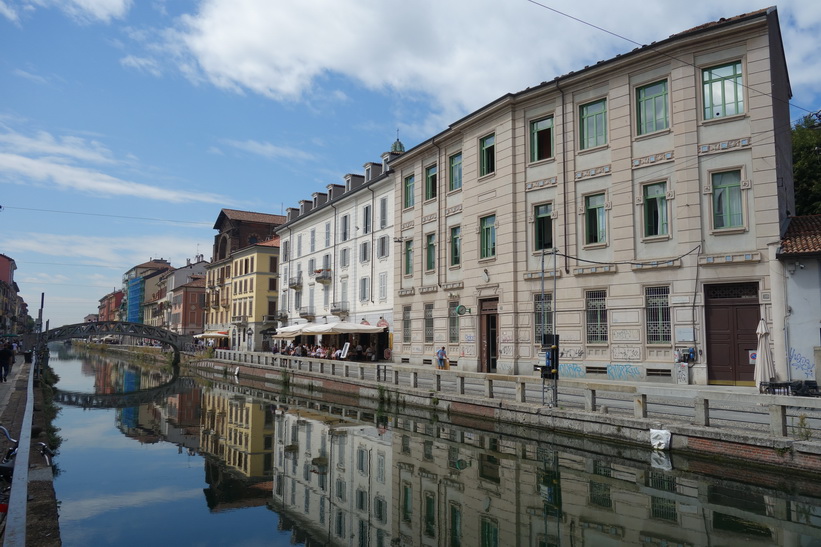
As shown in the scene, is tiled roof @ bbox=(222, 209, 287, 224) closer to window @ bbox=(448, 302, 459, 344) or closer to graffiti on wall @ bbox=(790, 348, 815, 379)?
window @ bbox=(448, 302, 459, 344)

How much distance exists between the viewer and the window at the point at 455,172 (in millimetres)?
28891

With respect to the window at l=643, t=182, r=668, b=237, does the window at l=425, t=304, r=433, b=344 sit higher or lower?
lower

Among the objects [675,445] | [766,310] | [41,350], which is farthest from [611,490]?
[41,350]

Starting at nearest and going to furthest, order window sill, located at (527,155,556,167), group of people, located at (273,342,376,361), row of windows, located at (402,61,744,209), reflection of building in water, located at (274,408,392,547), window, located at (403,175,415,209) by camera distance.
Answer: reflection of building in water, located at (274,408,392,547) → row of windows, located at (402,61,744,209) → window sill, located at (527,155,556,167) → window, located at (403,175,415,209) → group of people, located at (273,342,376,361)

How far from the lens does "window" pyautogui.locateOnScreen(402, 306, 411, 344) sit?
31969 mm

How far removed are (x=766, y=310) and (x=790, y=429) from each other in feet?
23.1

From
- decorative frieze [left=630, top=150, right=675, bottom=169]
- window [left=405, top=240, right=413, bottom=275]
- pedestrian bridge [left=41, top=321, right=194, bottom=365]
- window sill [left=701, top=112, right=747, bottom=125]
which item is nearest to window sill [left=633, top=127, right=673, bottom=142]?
decorative frieze [left=630, top=150, right=675, bottom=169]

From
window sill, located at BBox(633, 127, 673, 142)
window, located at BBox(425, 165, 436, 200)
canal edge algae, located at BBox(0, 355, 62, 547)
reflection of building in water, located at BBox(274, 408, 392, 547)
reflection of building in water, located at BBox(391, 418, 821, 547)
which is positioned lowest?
reflection of building in water, located at BBox(274, 408, 392, 547)

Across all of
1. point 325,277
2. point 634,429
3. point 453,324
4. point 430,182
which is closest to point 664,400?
point 634,429

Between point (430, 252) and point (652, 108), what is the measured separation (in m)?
13.3

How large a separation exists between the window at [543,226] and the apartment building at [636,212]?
46 millimetres

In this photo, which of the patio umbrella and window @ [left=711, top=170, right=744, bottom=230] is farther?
window @ [left=711, top=170, right=744, bottom=230]

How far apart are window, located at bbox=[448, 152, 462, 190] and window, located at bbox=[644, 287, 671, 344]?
11485mm

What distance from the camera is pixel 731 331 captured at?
18453 millimetres
